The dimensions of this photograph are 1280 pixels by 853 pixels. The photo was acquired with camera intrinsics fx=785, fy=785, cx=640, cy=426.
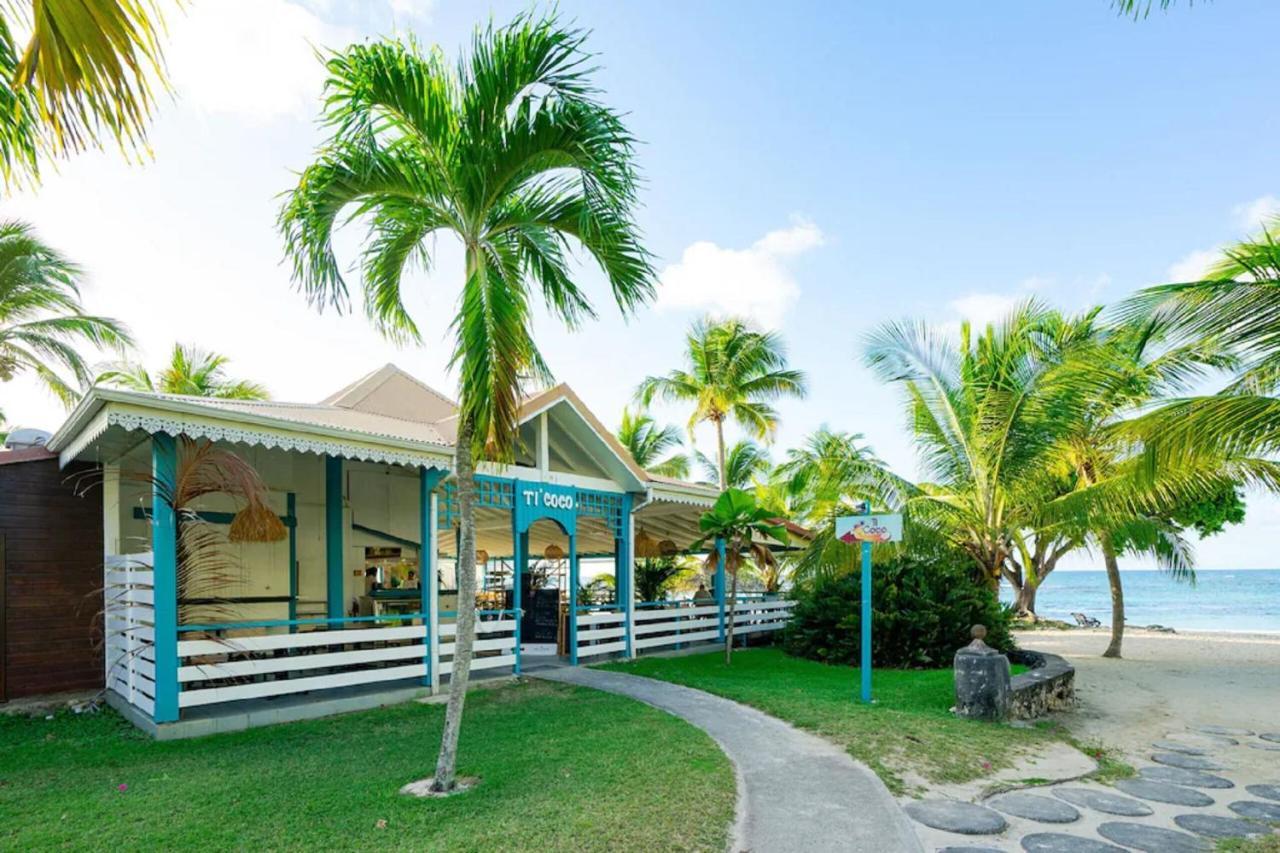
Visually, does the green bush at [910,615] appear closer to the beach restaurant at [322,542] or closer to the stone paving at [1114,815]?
the beach restaurant at [322,542]

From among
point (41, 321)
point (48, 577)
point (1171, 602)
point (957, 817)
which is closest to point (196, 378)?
point (41, 321)

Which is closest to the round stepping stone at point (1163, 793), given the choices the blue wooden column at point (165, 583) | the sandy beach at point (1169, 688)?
the sandy beach at point (1169, 688)

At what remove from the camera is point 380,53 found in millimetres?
5723

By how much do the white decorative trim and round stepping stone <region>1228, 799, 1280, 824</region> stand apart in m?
8.46

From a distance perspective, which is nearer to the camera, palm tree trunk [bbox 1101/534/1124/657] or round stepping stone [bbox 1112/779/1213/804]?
round stepping stone [bbox 1112/779/1213/804]

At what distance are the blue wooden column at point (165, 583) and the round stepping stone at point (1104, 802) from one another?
26.0ft

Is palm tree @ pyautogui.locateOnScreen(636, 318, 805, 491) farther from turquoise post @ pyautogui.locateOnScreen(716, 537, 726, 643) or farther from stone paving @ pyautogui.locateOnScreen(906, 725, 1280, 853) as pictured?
stone paving @ pyautogui.locateOnScreen(906, 725, 1280, 853)

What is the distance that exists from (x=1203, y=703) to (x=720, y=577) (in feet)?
24.3

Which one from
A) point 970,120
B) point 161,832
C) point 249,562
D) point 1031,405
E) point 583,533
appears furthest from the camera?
point 583,533

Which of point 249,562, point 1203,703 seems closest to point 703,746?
point 249,562

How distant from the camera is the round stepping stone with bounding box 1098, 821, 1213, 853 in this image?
513 cm

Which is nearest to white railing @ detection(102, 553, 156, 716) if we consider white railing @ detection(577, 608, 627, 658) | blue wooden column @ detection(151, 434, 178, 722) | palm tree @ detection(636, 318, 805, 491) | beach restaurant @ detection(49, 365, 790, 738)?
beach restaurant @ detection(49, 365, 790, 738)

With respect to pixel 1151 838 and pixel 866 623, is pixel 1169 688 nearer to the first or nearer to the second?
pixel 866 623

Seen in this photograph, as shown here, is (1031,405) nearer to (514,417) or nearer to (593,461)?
(593,461)
